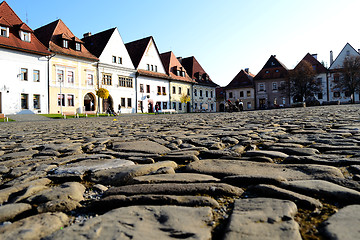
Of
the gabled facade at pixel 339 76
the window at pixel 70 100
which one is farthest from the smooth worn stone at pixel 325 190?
the gabled facade at pixel 339 76

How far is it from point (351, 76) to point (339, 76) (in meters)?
2.62

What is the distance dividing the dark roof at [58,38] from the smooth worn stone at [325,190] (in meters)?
32.3

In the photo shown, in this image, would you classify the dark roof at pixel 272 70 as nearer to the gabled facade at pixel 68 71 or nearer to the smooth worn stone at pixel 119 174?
the gabled facade at pixel 68 71

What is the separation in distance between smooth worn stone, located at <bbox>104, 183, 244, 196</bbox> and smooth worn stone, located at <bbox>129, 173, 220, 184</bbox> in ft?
0.32

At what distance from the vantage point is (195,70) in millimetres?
50781

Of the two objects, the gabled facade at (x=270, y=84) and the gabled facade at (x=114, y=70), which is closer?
the gabled facade at (x=114, y=70)

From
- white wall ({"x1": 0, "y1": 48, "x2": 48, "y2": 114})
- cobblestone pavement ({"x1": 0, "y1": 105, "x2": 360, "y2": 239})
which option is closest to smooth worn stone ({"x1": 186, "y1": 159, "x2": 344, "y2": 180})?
cobblestone pavement ({"x1": 0, "y1": 105, "x2": 360, "y2": 239})

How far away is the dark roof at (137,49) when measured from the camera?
40.2m

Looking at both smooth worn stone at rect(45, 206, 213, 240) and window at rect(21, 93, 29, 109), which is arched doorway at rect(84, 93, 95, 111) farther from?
smooth worn stone at rect(45, 206, 213, 240)

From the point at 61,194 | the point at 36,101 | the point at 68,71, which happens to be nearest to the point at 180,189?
the point at 61,194

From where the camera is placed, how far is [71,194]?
5.24ft

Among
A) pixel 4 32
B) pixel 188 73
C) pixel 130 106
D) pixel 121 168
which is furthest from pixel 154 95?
pixel 121 168

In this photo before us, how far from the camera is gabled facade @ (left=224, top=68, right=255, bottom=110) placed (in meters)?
57.7

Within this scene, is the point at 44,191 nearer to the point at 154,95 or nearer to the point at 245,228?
the point at 245,228
